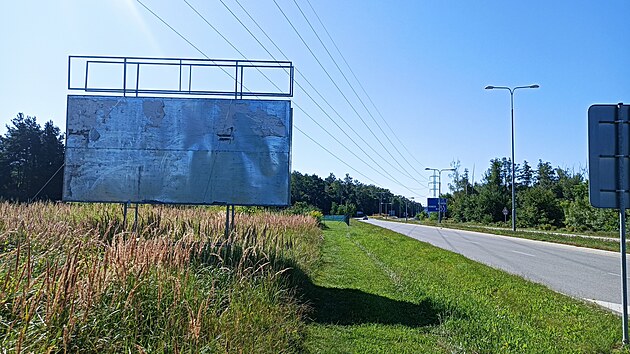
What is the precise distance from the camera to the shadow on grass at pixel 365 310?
8008mm

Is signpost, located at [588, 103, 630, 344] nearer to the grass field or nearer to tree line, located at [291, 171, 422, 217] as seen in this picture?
the grass field

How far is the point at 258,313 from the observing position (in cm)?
595

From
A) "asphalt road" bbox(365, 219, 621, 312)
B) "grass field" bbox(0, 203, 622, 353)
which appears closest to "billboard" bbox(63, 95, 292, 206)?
"grass field" bbox(0, 203, 622, 353)

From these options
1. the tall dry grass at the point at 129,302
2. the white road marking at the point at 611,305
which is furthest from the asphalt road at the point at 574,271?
the tall dry grass at the point at 129,302

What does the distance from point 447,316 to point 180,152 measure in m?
7.54

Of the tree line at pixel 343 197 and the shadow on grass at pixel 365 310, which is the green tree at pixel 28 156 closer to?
the shadow on grass at pixel 365 310

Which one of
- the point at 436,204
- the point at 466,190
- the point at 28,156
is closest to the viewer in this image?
the point at 28,156

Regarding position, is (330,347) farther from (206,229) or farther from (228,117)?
(228,117)

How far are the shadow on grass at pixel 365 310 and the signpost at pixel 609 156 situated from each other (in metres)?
3.00

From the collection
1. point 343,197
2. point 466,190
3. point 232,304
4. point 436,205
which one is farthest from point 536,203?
point 343,197

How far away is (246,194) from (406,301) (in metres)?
4.82

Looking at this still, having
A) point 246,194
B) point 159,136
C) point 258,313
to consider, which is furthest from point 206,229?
point 258,313

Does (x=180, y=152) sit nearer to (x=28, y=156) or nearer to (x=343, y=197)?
(x=28, y=156)

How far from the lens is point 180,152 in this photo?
12.4 meters
